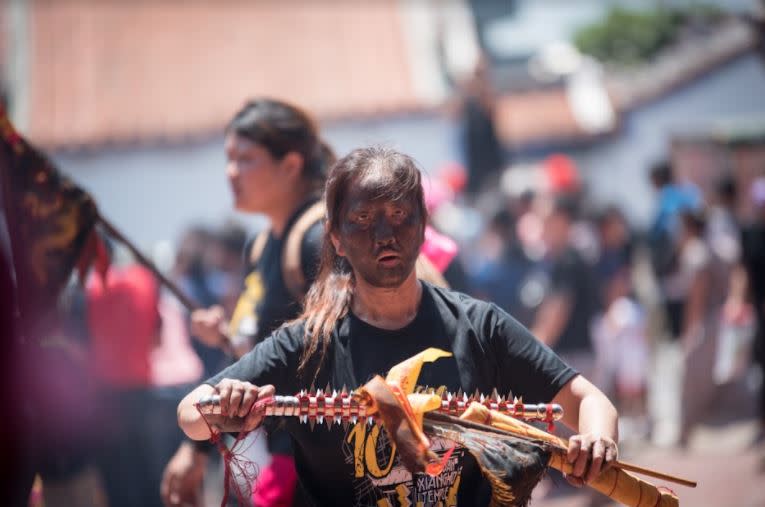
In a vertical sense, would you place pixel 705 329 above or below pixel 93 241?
below

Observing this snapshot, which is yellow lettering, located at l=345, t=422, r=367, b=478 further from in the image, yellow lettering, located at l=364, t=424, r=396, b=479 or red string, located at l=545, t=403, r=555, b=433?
red string, located at l=545, t=403, r=555, b=433

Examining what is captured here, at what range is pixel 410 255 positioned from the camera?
2.85m

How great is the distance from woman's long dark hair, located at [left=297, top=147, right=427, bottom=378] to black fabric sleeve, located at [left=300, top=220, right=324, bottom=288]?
2.04ft

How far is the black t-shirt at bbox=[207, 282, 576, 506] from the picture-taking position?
280cm

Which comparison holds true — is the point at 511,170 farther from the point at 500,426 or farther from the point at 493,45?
the point at 500,426

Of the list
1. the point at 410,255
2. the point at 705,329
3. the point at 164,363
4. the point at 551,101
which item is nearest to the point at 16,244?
the point at 410,255

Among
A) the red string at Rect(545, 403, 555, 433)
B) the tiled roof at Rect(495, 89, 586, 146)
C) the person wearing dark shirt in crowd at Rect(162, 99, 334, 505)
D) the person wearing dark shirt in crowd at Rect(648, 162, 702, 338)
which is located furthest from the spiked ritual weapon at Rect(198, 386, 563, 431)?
the tiled roof at Rect(495, 89, 586, 146)

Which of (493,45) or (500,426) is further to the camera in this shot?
(493,45)

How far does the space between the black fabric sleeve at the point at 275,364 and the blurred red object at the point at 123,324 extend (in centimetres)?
314

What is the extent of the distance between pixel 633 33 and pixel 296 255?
42.3 m

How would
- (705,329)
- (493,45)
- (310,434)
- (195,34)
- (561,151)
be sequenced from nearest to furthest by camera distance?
(310,434) < (705,329) < (561,151) < (195,34) < (493,45)

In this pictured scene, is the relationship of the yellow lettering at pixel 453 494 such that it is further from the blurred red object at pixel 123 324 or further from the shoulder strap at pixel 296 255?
the blurred red object at pixel 123 324

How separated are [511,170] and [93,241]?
51.5ft

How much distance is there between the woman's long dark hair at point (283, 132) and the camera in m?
4.23
